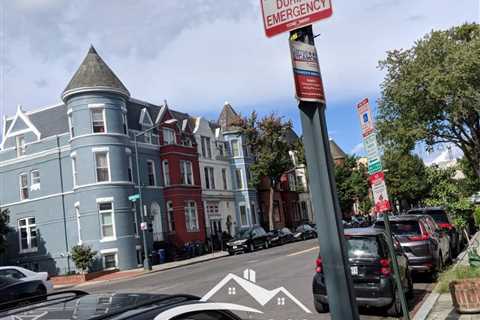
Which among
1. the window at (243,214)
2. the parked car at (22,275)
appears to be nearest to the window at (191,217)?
the window at (243,214)

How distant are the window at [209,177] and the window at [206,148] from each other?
121 cm

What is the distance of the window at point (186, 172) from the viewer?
4078 cm

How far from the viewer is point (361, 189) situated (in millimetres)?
61844

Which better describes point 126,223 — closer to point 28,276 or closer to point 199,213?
point 199,213

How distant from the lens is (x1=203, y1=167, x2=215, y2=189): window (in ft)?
151

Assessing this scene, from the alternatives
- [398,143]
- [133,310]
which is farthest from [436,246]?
[398,143]

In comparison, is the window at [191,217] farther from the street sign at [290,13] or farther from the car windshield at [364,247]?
the street sign at [290,13]

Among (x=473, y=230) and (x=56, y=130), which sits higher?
(x=56, y=130)

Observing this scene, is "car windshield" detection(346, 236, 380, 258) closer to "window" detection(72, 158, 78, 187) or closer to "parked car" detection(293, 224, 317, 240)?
"window" detection(72, 158, 78, 187)

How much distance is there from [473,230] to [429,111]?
291 inches

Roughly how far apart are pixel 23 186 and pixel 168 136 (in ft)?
38.0

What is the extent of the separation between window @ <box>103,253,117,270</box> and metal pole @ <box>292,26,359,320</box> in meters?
31.0

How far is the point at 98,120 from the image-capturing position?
114 feet

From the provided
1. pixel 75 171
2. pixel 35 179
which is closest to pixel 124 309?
pixel 75 171
